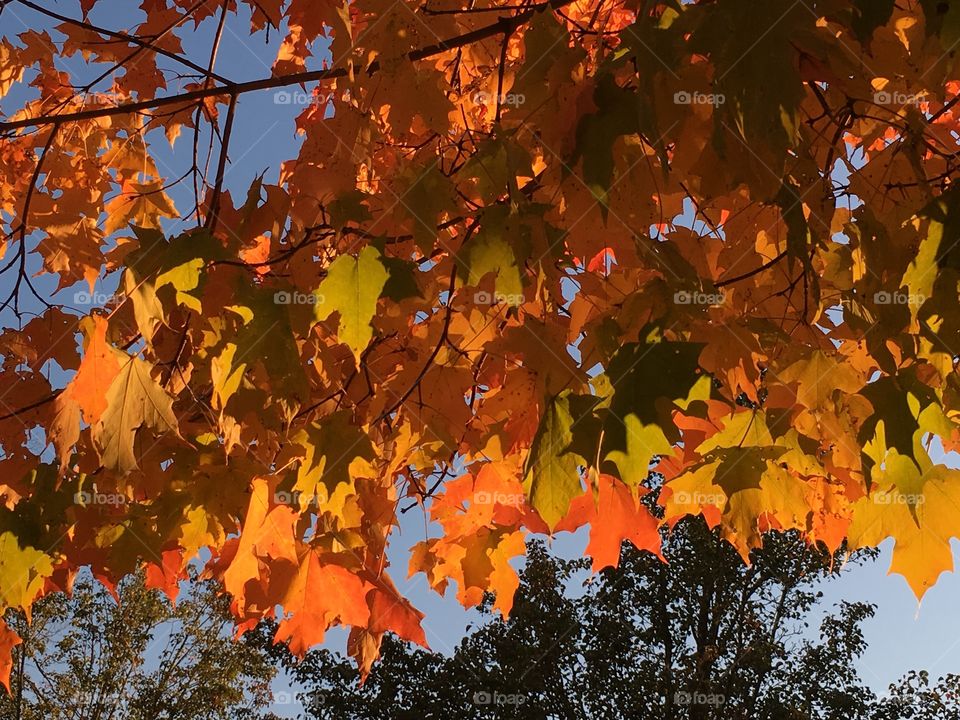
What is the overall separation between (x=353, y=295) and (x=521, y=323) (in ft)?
1.48

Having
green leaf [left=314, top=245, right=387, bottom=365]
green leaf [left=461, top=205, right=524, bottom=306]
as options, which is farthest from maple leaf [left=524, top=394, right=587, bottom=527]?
green leaf [left=314, top=245, right=387, bottom=365]

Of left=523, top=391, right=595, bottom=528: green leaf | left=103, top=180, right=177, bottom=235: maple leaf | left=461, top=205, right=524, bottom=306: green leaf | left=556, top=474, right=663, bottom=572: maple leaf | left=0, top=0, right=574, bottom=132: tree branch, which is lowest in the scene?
left=523, top=391, right=595, bottom=528: green leaf

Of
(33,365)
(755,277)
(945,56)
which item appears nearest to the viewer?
(945,56)

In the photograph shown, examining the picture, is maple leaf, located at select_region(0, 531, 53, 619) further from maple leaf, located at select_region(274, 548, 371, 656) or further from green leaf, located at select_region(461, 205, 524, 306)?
green leaf, located at select_region(461, 205, 524, 306)

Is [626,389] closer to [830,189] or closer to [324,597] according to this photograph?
[830,189]

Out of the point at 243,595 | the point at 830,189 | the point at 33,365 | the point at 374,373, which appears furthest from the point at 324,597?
the point at 830,189

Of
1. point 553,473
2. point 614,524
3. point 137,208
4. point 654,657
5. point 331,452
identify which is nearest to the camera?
point 553,473

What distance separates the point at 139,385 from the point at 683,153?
1.20 metres

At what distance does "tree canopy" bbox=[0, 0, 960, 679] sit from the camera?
1621 mm

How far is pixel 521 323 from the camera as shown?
200 cm

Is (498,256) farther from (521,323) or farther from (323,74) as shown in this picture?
(323,74)

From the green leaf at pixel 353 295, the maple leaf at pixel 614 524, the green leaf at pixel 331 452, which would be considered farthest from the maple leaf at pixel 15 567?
the maple leaf at pixel 614 524

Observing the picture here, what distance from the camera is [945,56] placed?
174 cm

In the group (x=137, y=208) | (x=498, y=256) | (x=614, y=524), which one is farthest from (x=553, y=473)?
(x=137, y=208)
